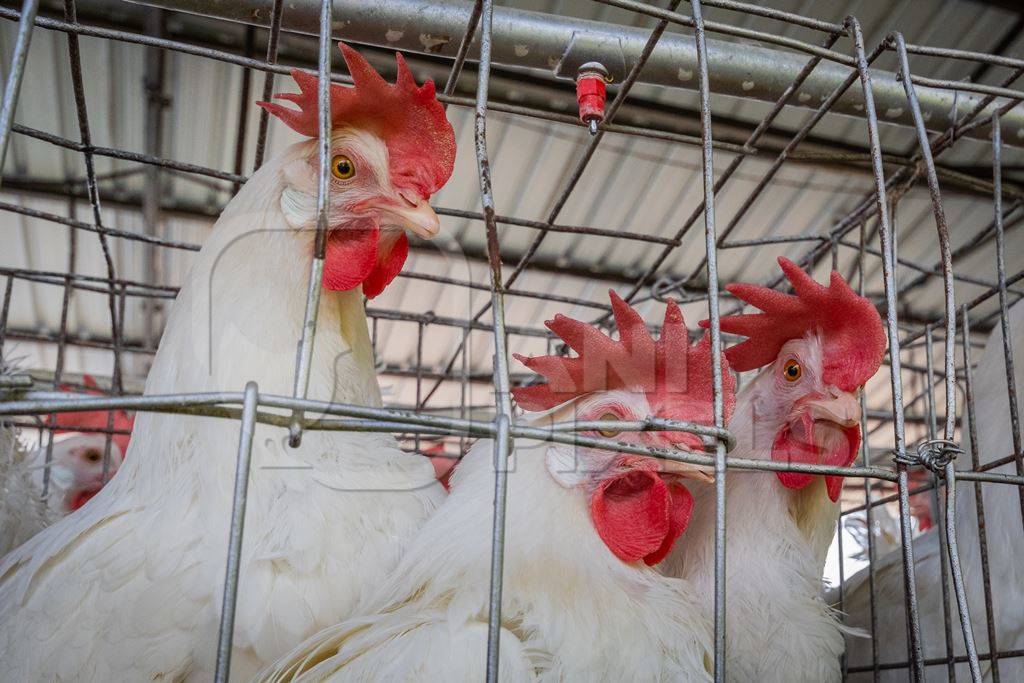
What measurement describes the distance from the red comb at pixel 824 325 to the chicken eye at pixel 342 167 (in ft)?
3.51

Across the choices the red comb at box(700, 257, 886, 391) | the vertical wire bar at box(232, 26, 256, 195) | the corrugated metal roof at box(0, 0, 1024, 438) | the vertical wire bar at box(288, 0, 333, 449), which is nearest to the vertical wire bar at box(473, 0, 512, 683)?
the vertical wire bar at box(288, 0, 333, 449)

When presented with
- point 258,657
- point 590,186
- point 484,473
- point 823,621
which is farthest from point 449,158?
point 590,186

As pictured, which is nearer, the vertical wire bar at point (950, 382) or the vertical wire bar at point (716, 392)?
the vertical wire bar at point (716, 392)

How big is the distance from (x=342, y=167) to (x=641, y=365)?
847mm

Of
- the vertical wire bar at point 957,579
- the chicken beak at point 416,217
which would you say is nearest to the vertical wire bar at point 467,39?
the chicken beak at point 416,217

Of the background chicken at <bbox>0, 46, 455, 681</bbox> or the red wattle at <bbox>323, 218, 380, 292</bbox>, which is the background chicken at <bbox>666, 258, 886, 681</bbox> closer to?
the background chicken at <bbox>0, 46, 455, 681</bbox>

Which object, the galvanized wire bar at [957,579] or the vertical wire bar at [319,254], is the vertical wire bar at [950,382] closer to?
the galvanized wire bar at [957,579]

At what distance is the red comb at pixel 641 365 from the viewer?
6.28 ft

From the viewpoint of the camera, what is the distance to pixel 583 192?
5.47 m

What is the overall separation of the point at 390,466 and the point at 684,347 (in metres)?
0.72

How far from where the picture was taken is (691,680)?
1.57 meters

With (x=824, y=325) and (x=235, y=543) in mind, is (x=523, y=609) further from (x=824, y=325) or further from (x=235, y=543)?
(x=824, y=325)

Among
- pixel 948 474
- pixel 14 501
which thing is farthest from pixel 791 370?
pixel 14 501

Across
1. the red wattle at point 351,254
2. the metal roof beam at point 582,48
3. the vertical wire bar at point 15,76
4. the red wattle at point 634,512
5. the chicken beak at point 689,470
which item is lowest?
the red wattle at point 634,512
